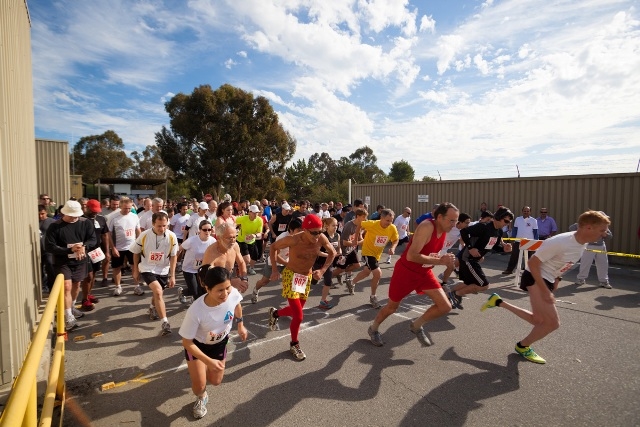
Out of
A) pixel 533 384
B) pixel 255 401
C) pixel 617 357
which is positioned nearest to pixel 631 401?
pixel 533 384

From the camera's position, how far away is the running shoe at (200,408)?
2906mm

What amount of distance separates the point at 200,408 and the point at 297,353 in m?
1.34

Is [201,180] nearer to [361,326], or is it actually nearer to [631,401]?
[361,326]

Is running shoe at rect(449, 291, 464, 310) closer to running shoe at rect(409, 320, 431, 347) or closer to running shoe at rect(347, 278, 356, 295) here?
running shoe at rect(409, 320, 431, 347)

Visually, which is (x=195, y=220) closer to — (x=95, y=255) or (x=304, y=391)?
(x=95, y=255)

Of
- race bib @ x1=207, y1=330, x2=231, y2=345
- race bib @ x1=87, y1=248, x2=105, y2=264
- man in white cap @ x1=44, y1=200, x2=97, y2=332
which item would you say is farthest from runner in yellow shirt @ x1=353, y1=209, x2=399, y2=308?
man in white cap @ x1=44, y1=200, x2=97, y2=332

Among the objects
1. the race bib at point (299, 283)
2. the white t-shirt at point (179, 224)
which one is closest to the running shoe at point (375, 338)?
the race bib at point (299, 283)

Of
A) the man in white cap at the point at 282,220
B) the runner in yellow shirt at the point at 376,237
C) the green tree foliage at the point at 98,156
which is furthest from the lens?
the green tree foliage at the point at 98,156

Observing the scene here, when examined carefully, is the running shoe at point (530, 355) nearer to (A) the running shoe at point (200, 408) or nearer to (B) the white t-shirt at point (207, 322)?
(B) the white t-shirt at point (207, 322)

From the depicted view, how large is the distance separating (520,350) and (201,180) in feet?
94.4

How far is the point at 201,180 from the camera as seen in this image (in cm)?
2930

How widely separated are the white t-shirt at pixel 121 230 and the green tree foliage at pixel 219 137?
22.3m

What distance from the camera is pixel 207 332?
296 cm

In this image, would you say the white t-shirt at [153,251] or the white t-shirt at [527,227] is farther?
the white t-shirt at [527,227]
